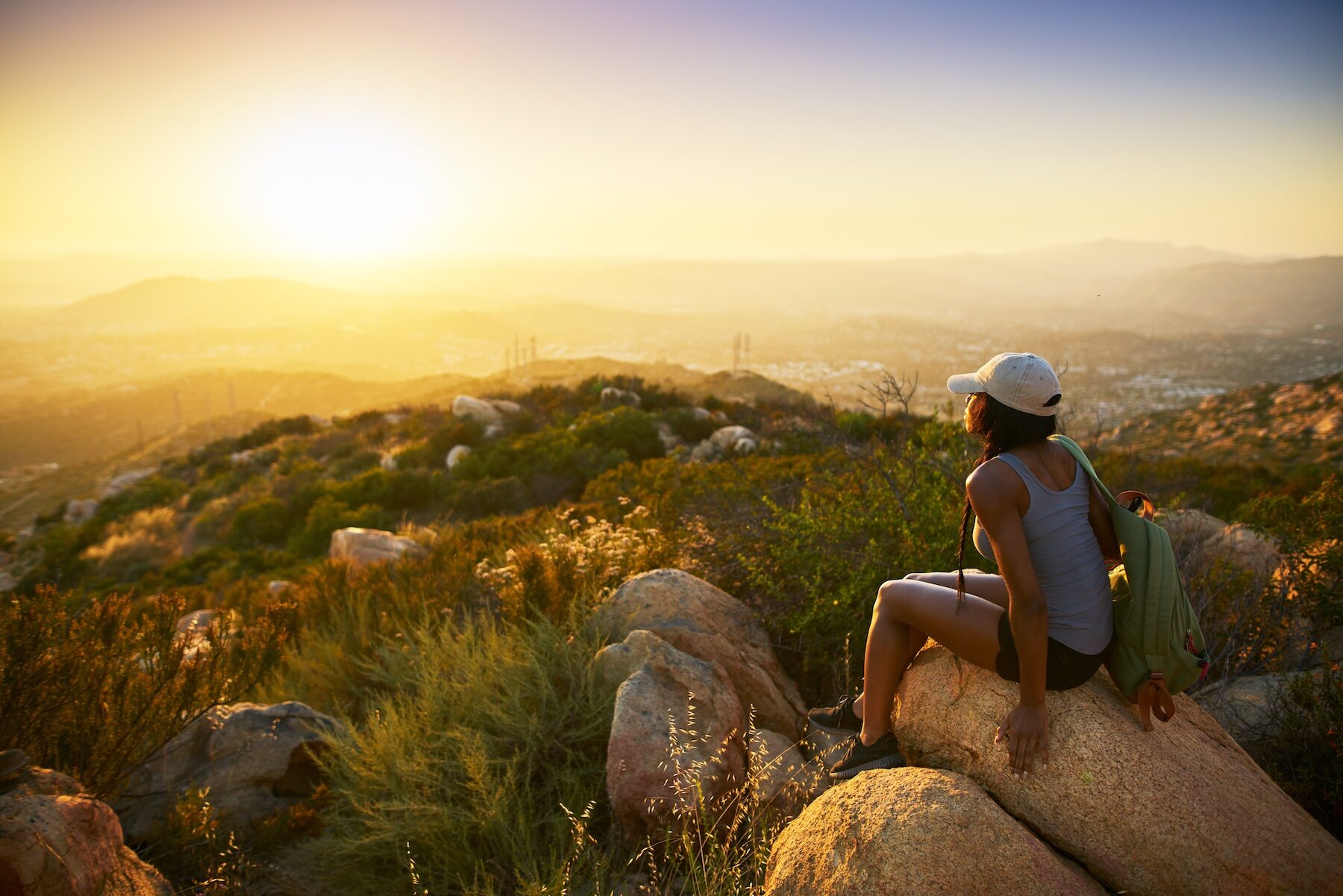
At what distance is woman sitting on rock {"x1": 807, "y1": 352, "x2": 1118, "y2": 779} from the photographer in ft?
8.43

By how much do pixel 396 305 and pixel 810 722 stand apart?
211365 mm

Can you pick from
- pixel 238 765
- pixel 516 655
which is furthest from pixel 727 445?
pixel 238 765

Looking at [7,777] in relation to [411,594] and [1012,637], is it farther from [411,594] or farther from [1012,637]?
[1012,637]

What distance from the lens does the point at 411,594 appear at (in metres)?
6.05

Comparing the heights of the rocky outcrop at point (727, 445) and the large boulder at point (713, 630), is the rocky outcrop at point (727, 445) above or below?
below

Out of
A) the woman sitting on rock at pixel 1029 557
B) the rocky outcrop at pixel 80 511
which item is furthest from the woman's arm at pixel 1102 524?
the rocky outcrop at pixel 80 511

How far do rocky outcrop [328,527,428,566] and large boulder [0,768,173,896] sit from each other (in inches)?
198

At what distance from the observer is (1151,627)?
102 inches

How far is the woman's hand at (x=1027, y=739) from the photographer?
2.55 meters

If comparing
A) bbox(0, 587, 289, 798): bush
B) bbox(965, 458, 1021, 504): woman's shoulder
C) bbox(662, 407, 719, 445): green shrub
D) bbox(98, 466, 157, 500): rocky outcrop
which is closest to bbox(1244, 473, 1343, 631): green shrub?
bbox(965, 458, 1021, 504): woman's shoulder

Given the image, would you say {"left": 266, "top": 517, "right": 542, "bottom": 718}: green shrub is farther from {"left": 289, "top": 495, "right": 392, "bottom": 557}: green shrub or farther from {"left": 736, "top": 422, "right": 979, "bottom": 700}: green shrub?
{"left": 289, "top": 495, "right": 392, "bottom": 557}: green shrub

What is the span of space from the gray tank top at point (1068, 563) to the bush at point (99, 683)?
484 cm

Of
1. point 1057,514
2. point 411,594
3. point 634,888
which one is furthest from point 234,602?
point 1057,514

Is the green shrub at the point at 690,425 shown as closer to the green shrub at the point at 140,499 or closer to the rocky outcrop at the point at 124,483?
the green shrub at the point at 140,499
